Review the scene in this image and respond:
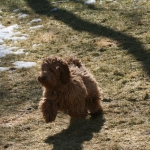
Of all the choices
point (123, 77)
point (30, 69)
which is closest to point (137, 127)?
point (123, 77)

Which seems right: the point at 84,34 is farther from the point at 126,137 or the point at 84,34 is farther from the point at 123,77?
the point at 126,137

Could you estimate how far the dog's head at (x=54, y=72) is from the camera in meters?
4.91

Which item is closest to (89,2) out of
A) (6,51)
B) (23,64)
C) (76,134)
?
(6,51)

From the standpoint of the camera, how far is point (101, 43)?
7949 millimetres

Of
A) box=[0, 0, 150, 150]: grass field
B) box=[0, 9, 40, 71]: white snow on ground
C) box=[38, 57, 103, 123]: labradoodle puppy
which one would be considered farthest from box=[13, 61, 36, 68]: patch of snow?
box=[38, 57, 103, 123]: labradoodle puppy

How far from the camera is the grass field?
195 inches

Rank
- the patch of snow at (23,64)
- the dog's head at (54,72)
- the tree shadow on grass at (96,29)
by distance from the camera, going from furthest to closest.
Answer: the patch of snow at (23,64) < the tree shadow on grass at (96,29) < the dog's head at (54,72)

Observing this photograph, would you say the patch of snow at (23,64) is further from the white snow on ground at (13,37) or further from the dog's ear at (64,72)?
the dog's ear at (64,72)

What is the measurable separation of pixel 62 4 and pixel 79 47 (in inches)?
118

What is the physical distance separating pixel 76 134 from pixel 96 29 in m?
4.11

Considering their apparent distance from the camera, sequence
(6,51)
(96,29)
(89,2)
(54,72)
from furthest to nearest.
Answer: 1. (89,2)
2. (96,29)
3. (6,51)
4. (54,72)

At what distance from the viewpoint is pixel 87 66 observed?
23.3ft

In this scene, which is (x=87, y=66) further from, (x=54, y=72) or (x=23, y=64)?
(x=54, y=72)

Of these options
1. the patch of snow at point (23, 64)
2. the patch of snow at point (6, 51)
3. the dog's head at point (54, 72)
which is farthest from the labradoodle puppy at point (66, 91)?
the patch of snow at point (6, 51)
